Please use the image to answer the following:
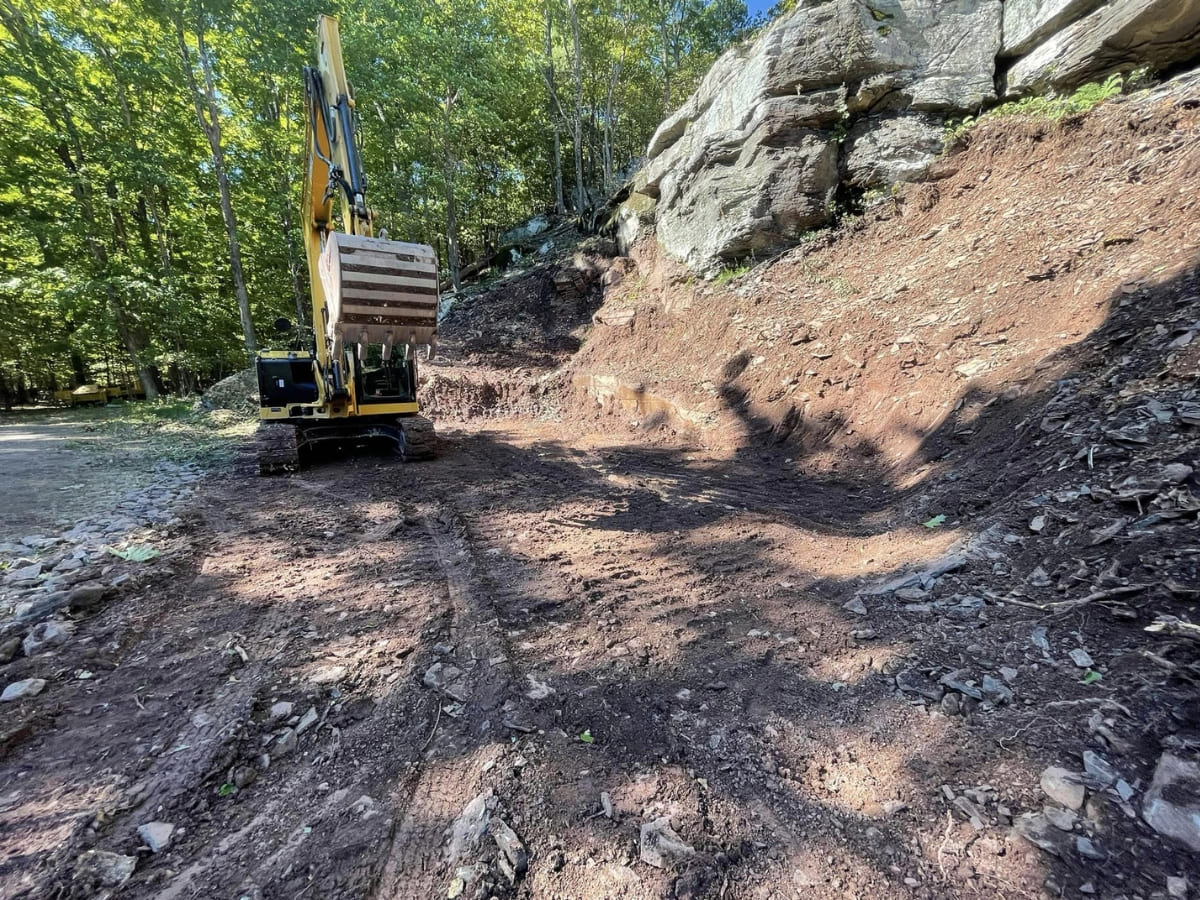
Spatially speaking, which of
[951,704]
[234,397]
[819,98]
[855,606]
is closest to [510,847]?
[951,704]

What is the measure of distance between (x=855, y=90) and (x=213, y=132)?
606 inches

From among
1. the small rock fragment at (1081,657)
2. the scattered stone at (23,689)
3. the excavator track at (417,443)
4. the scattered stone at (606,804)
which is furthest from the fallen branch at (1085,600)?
the excavator track at (417,443)

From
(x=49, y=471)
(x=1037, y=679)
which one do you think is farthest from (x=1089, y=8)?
(x=49, y=471)

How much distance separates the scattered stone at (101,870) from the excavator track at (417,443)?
5943 millimetres

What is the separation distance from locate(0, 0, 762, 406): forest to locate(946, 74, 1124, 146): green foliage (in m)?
12.4

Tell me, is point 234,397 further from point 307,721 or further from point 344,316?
point 307,721

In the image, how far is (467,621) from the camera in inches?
118

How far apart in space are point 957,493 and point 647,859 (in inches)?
152

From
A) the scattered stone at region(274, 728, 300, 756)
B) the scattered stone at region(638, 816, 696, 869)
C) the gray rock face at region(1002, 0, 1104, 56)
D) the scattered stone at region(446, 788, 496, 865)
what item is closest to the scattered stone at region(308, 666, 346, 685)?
the scattered stone at region(274, 728, 300, 756)

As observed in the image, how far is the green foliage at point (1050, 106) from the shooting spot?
23.0ft

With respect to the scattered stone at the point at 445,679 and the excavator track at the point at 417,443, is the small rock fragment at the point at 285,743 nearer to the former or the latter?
the scattered stone at the point at 445,679

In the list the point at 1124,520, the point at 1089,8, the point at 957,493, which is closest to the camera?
the point at 1124,520

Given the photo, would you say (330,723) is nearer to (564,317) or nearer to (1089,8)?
(1089,8)

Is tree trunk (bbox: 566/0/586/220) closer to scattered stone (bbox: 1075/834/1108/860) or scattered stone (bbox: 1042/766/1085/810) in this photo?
scattered stone (bbox: 1042/766/1085/810)
